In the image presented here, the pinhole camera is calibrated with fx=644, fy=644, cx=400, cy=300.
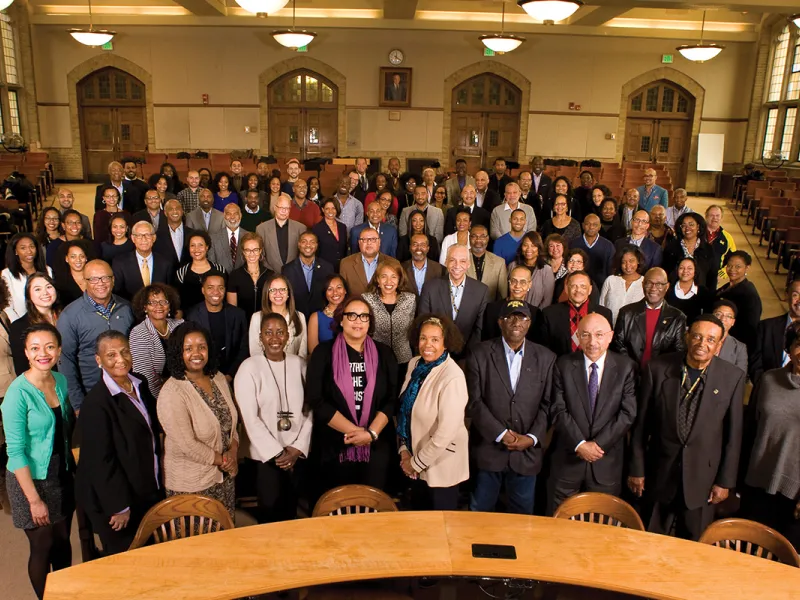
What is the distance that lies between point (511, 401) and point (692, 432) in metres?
0.97

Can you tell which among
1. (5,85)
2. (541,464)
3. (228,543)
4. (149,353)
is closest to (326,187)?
(149,353)

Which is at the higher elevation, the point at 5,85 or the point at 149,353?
the point at 5,85

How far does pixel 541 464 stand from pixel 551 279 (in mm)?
1849

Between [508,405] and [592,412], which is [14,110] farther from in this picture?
[592,412]

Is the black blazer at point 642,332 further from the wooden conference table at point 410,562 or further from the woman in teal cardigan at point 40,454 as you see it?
the woman in teal cardigan at point 40,454

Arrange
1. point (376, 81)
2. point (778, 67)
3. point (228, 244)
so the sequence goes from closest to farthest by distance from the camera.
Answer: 1. point (228, 244)
2. point (778, 67)
3. point (376, 81)

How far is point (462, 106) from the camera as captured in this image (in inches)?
686

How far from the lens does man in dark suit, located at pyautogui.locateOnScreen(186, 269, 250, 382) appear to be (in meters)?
4.43

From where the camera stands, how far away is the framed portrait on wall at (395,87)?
17000 millimetres

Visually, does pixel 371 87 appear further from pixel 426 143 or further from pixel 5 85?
pixel 5 85

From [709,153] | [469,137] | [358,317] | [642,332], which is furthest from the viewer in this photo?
[469,137]

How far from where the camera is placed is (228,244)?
5.88 metres

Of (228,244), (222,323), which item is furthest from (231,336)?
(228,244)

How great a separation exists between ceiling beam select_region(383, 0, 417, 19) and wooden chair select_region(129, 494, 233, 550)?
12790 millimetres
